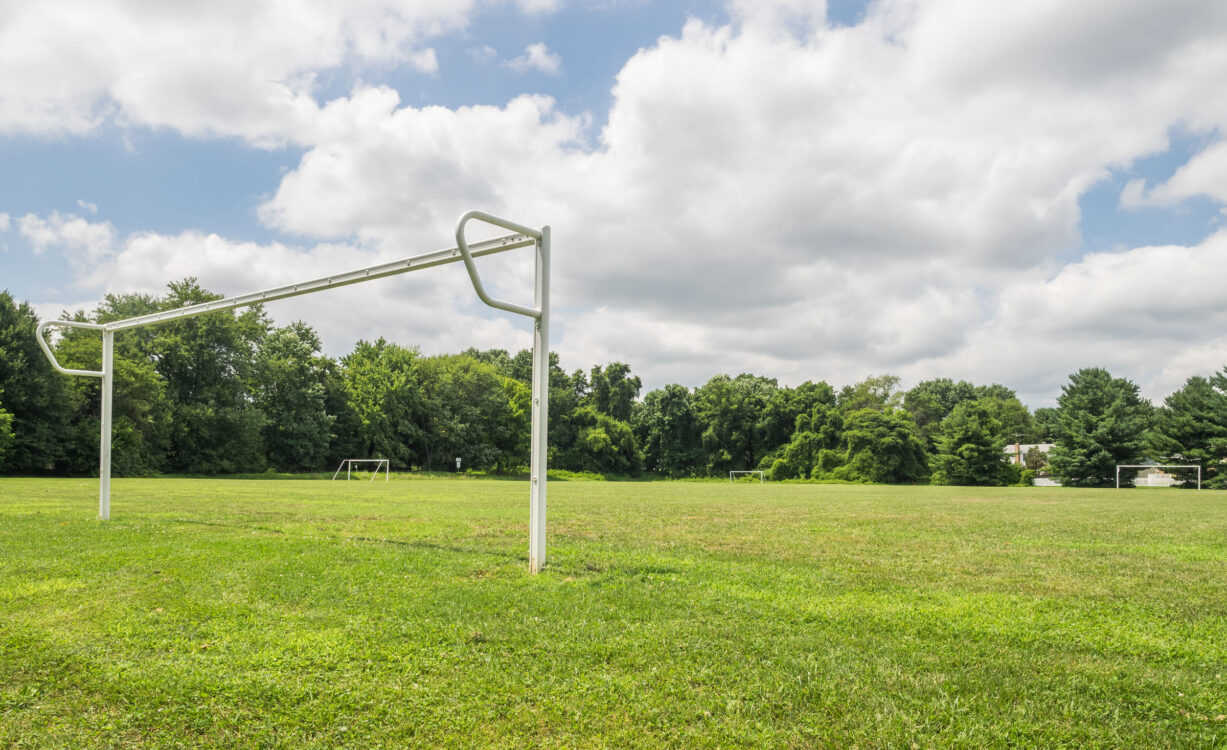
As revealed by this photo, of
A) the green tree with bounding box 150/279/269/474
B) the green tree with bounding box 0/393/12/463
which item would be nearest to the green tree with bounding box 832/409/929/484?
the green tree with bounding box 150/279/269/474

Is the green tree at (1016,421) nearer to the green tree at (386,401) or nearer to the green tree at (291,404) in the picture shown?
the green tree at (386,401)

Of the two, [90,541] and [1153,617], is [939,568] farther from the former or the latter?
[90,541]

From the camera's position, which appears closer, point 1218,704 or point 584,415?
point 1218,704

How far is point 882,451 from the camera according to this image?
206 feet

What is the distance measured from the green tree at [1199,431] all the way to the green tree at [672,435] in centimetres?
4192

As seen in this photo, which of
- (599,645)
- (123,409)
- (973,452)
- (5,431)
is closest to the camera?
(599,645)

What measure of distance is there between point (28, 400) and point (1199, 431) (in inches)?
3194

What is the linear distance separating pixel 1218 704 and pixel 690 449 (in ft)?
245

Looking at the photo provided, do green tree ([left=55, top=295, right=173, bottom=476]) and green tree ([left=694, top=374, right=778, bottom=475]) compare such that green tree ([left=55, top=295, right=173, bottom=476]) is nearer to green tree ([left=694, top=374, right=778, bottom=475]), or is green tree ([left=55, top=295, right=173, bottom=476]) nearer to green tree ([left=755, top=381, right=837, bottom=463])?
green tree ([left=694, top=374, right=778, bottom=475])

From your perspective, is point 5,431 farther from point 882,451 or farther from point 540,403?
point 882,451

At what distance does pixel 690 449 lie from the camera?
257 ft

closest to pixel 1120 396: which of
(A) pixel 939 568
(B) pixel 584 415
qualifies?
(B) pixel 584 415

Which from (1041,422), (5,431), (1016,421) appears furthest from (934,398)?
(5,431)

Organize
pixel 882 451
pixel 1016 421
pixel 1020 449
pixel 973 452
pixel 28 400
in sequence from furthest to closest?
pixel 1016 421 → pixel 1020 449 → pixel 882 451 → pixel 973 452 → pixel 28 400
